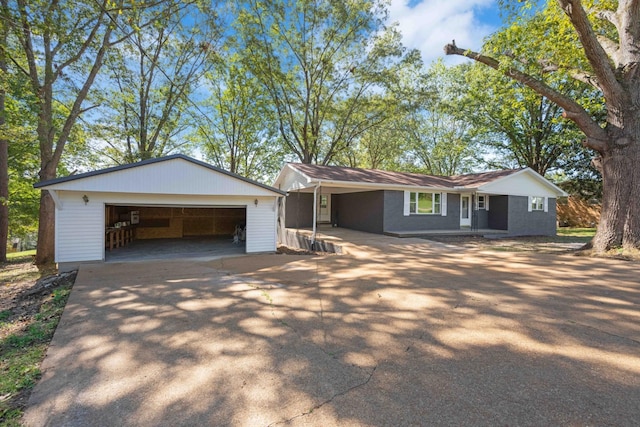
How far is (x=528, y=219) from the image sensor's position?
15695 mm

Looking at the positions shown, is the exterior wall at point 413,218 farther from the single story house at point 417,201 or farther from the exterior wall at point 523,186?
the exterior wall at point 523,186

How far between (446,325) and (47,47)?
46.2 ft

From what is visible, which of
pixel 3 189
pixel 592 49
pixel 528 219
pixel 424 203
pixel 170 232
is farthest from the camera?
pixel 528 219

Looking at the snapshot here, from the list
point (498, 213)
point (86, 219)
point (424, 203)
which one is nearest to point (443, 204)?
point (424, 203)

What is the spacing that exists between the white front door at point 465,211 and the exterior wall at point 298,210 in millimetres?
8080

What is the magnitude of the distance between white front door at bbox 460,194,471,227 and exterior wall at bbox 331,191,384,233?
5.38 m

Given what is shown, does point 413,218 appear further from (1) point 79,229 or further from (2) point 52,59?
(2) point 52,59

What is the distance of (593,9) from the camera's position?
9.36 m

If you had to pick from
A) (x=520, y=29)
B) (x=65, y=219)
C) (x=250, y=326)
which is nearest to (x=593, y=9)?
(x=520, y=29)

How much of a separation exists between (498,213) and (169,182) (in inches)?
611

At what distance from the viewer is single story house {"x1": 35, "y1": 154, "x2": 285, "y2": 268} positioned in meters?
7.96

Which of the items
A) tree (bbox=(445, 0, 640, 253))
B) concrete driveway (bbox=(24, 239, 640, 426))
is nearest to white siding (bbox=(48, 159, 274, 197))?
concrete driveway (bbox=(24, 239, 640, 426))

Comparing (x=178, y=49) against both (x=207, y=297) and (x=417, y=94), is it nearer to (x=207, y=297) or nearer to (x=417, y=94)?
(x=417, y=94)

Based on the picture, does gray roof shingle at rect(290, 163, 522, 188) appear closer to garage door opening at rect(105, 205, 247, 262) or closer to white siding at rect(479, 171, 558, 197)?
white siding at rect(479, 171, 558, 197)
